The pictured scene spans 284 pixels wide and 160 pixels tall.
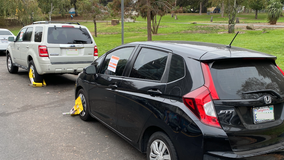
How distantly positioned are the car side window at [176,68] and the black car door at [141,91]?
0.39 ft

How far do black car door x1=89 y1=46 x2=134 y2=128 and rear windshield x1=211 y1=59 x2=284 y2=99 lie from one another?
5.29ft

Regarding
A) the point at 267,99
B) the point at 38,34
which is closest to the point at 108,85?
the point at 267,99

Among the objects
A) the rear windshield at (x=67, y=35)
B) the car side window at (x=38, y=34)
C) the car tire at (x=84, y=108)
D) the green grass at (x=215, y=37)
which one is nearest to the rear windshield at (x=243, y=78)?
the car tire at (x=84, y=108)

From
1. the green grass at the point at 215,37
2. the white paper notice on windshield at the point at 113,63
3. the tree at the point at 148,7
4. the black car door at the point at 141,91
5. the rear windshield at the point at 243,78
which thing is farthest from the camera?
the tree at the point at 148,7

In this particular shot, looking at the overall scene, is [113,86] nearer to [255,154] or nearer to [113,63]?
[113,63]

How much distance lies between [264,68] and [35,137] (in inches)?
147

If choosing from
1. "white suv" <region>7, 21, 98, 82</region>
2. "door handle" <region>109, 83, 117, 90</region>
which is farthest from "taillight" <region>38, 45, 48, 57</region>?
"door handle" <region>109, 83, 117, 90</region>

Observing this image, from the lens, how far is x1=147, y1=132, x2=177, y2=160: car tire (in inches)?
113

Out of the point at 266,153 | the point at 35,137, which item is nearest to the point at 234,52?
the point at 266,153

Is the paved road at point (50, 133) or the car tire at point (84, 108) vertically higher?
the car tire at point (84, 108)

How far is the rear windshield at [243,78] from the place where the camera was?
2.69m

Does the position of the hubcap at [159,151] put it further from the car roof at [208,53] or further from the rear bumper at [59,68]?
the rear bumper at [59,68]

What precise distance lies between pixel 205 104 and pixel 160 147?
814mm

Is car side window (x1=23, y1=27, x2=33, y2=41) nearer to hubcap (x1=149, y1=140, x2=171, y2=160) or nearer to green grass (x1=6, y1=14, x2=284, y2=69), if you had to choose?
green grass (x1=6, y1=14, x2=284, y2=69)
